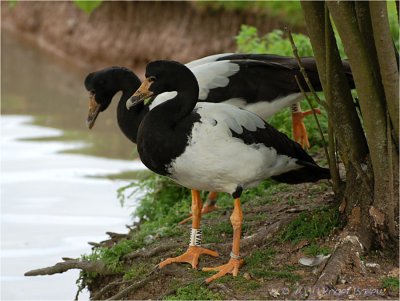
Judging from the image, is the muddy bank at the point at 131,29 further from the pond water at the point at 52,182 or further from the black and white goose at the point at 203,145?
the black and white goose at the point at 203,145

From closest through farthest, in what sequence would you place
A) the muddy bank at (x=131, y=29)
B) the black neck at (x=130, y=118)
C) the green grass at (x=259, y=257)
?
the green grass at (x=259, y=257), the black neck at (x=130, y=118), the muddy bank at (x=131, y=29)

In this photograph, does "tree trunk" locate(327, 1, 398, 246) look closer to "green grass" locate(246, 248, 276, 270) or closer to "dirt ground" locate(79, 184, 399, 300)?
"dirt ground" locate(79, 184, 399, 300)

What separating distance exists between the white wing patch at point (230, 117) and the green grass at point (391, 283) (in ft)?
4.32

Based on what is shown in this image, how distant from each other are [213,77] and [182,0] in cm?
856

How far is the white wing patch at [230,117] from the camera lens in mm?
5676

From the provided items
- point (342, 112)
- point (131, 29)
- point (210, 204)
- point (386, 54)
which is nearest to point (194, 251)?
point (342, 112)

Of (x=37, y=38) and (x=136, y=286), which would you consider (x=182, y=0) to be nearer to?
(x=37, y=38)

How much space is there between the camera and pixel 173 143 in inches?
217

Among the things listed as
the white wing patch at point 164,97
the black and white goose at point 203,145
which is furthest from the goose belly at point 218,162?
the white wing patch at point 164,97

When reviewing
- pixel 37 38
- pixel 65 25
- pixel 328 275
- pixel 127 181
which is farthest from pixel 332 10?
pixel 37 38

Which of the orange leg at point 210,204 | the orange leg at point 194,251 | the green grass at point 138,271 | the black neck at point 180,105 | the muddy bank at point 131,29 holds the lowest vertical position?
the green grass at point 138,271

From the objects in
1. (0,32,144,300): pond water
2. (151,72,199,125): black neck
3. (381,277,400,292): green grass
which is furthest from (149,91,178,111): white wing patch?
(381,277,400,292): green grass

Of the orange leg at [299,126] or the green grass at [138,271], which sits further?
the orange leg at [299,126]

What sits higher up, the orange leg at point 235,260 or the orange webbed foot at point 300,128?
the orange webbed foot at point 300,128
